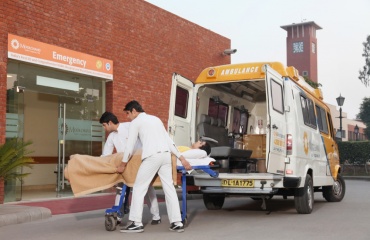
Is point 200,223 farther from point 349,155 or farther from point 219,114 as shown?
point 349,155

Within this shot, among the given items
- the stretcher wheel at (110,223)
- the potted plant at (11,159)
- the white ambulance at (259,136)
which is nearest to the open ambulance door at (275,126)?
the white ambulance at (259,136)

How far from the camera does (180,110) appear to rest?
10.1 m

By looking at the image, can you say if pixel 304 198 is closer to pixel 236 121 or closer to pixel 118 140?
pixel 236 121

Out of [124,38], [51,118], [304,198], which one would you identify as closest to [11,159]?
[304,198]

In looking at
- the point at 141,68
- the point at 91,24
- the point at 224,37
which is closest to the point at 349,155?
the point at 224,37

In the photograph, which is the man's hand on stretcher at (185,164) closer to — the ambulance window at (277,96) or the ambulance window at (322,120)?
the ambulance window at (277,96)

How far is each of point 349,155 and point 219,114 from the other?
22.2 meters

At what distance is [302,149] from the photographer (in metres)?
9.44

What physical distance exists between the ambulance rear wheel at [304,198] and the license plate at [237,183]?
3.60 ft

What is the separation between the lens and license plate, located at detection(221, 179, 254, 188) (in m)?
8.83

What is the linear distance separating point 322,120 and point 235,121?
1982 millimetres

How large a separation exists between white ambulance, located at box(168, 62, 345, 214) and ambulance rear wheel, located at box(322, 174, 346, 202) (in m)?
0.02

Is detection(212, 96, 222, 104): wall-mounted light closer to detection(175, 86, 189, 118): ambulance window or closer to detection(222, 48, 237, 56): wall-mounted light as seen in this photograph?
detection(175, 86, 189, 118): ambulance window

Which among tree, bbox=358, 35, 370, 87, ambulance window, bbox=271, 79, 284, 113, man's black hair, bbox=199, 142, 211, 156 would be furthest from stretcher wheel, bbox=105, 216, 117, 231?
tree, bbox=358, 35, 370, 87
